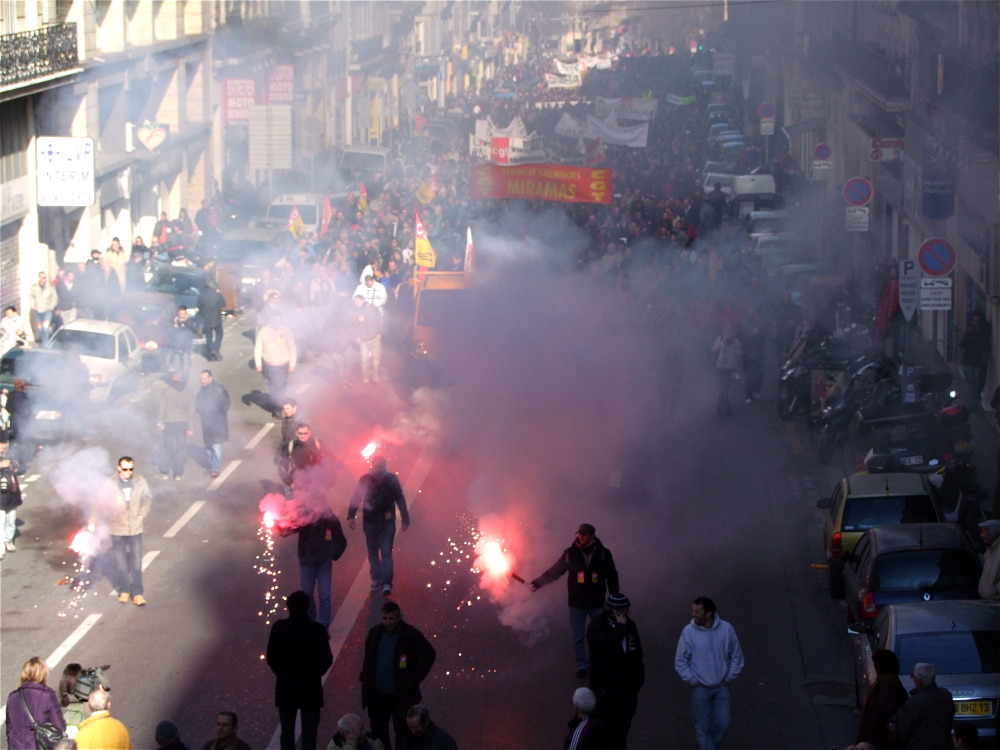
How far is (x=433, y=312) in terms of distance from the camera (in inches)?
791

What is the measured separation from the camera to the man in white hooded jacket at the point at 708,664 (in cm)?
833

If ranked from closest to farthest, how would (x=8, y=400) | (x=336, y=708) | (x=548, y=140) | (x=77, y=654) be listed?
(x=336, y=708)
(x=77, y=654)
(x=8, y=400)
(x=548, y=140)

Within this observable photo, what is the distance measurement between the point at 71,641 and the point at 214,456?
4887mm

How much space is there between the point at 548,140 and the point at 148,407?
46.7 feet

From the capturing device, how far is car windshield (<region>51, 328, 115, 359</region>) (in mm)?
18547

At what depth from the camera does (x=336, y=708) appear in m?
9.54

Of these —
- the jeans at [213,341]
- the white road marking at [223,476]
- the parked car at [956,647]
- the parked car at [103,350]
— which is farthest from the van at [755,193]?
the parked car at [956,647]

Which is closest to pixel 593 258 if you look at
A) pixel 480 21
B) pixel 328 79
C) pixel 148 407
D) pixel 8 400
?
pixel 148 407

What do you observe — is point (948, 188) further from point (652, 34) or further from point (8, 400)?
point (652, 34)

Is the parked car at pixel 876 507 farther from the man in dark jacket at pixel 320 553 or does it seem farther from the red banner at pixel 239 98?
the red banner at pixel 239 98

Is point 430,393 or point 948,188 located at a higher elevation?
point 948,188

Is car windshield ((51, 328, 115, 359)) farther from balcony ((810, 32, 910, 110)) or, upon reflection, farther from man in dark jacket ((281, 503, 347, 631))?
balcony ((810, 32, 910, 110))

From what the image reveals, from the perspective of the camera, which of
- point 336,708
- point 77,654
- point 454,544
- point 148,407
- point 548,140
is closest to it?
point 336,708

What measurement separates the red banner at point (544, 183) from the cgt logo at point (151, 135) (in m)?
12.0
